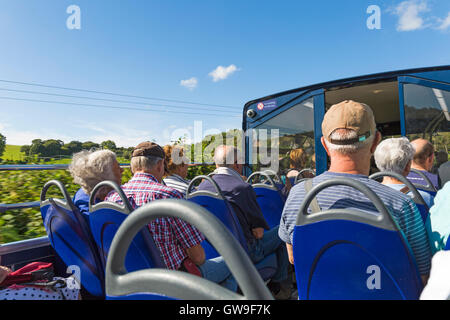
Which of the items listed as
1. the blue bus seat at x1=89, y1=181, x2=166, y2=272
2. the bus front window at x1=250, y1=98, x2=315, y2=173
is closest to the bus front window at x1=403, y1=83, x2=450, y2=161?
the bus front window at x1=250, y1=98, x2=315, y2=173

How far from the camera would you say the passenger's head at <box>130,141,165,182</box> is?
236 cm

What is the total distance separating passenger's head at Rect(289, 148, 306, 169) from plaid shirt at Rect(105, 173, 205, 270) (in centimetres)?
330

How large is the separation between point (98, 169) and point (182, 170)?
3.84 feet

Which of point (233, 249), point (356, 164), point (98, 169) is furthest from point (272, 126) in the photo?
point (233, 249)

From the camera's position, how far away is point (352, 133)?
1622 millimetres

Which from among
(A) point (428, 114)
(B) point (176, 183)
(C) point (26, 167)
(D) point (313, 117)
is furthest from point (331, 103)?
(C) point (26, 167)

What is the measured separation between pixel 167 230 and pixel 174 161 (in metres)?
1.67

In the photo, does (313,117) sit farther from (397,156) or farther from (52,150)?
(52,150)

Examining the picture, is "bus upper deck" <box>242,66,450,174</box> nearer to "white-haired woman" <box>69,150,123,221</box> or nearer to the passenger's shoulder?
"white-haired woman" <box>69,150,123,221</box>

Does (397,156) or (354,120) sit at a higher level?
(354,120)

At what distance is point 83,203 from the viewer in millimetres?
2453

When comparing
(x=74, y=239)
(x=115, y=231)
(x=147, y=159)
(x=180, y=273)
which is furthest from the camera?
(x=147, y=159)

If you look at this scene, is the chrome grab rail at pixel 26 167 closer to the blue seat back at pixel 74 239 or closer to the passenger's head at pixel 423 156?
the blue seat back at pixel 74 239
